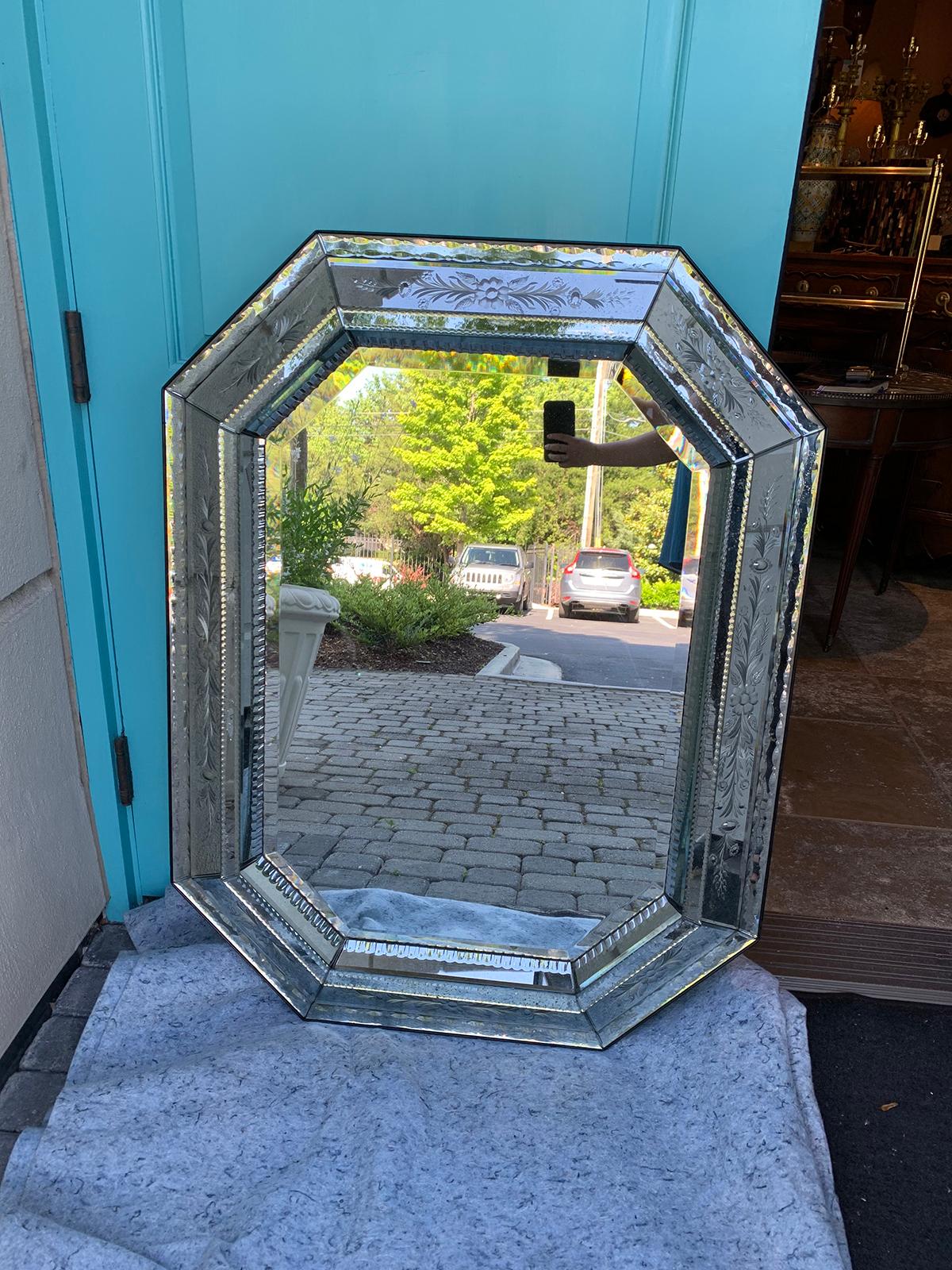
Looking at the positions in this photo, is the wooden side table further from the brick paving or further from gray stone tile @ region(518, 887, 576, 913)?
gray stone tile @ region(518, 887, 576, 913)

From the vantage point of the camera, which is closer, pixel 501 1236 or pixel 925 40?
pixel 501 1236

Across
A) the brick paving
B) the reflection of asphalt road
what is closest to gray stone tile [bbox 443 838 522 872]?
the brick paving

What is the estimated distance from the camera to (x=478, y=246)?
1.17 metres

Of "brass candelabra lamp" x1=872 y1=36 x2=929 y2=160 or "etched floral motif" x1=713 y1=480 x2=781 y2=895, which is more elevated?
"brass candelabra lamp" x1=872 y1=36 x2=929 y2=160

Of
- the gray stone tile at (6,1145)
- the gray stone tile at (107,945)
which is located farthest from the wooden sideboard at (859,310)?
the gray stone tile at (6,1145)

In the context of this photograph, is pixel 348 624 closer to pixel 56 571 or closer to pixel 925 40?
pixel 56 571

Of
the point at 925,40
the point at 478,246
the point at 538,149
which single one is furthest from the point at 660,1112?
the point at 925,40

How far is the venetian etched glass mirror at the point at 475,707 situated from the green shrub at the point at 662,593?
0.03 metres

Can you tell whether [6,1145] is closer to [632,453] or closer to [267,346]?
[267,346]

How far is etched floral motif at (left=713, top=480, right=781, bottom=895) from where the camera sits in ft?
3.98

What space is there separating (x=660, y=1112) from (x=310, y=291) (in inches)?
50.6

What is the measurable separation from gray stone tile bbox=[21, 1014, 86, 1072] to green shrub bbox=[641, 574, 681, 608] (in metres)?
1.21

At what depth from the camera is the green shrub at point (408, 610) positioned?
1325 mm

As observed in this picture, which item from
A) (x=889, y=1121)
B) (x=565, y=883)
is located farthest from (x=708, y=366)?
(x=889, y=1121)
